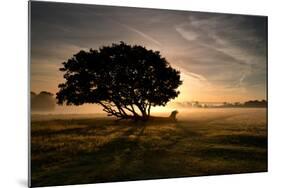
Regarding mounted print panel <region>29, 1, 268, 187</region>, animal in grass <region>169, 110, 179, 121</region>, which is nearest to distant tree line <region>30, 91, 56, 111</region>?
mounted print panel <region>29, 1, 268, 187</region>

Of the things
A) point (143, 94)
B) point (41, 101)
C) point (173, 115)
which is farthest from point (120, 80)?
point (41, 101)

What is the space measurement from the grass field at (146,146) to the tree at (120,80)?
192 millimetres

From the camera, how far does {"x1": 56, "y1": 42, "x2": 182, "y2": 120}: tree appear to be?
16.5 feet

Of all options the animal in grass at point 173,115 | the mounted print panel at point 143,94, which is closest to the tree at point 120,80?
the mounted print panel at point 143,94

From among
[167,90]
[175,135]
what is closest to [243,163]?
[175,135]

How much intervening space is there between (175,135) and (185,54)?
0.95 meters

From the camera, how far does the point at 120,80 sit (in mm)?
5184

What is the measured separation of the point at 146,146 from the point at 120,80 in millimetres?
801

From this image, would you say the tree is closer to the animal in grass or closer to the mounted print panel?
the mounted print panel

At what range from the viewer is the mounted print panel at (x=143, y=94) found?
489 centimetres

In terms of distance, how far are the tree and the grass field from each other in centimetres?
19

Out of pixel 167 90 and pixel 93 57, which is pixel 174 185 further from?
pixel 93 57

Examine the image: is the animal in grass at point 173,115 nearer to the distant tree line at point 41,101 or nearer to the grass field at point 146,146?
the grass field at point 146,146

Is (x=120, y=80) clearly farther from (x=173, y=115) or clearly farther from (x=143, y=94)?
(x=173, y=115)
